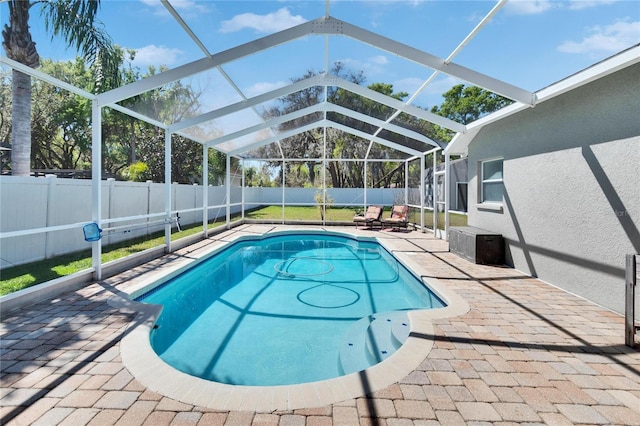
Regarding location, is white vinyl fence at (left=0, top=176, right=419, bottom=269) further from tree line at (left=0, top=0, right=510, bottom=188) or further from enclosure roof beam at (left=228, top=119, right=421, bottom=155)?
enclosure roof beam at (left=228, top=119, right=421, bottom=155)

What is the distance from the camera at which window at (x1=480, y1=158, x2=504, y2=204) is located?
676 cm

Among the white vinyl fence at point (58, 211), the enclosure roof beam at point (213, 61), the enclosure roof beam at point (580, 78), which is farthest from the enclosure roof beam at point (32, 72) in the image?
the enclosure roof beam at point (580, 78)

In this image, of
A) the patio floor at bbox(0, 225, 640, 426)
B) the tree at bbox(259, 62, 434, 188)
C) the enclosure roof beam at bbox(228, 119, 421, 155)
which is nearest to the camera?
the patio floor at bbox(0, 225, 640, 426)

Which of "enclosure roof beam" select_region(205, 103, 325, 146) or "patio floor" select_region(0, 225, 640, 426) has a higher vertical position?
"enclosure roof beam" select_region(205, 103, 325, 146)

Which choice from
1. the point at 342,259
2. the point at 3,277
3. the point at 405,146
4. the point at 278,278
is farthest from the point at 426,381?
the point at 405,146

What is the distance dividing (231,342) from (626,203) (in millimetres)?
4982

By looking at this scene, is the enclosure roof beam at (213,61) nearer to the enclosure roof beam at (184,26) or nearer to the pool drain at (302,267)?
the enclosure roof beam at (184,26)

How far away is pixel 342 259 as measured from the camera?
8.66 meters

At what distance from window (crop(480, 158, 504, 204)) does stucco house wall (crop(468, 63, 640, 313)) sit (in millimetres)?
470

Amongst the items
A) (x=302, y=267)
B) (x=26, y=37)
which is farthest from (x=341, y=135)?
(x=26, y=37)

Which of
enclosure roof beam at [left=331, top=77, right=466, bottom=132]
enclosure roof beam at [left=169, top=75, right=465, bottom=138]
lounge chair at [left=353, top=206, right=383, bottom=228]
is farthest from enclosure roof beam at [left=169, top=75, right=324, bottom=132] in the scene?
lounge chair at [left=353, top=206, right=383, bottom=228]

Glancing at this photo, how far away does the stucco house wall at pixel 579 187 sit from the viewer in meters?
3.77

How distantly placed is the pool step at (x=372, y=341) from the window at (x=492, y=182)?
4018mm

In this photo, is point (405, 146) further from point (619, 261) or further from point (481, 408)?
point (481, 408)
